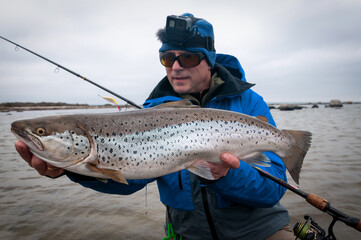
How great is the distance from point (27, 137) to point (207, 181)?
1.75m

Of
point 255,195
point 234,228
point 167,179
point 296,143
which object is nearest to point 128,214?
point 167,179

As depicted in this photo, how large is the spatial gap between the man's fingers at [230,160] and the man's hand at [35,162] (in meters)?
1.68

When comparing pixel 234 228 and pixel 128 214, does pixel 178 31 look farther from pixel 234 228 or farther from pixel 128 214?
pixel 128 214

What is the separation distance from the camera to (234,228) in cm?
272

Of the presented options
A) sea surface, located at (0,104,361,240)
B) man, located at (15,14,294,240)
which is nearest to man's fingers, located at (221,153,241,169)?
man, located at (15,14,294,240)

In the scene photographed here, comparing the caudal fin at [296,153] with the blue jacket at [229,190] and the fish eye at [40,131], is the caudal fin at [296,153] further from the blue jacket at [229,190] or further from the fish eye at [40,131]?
the fish eye at [40,131]

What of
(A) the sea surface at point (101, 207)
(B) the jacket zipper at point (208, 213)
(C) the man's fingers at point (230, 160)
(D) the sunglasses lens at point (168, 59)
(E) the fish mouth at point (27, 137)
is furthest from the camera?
(A) the sea surface at point (101, 207)

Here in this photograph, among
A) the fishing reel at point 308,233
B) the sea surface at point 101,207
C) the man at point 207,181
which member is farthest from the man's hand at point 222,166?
the sea surface at point 101,207

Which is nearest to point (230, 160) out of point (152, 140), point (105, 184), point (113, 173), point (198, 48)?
point (152, 140)

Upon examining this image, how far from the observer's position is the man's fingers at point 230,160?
227 centimetres

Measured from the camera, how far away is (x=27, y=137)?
6.43 ft

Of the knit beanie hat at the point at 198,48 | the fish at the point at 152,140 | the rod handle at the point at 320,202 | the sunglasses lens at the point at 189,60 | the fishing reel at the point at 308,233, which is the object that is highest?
the knit beanie hat at the point at 198,48

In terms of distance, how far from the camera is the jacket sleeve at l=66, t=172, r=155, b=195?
2406 mm

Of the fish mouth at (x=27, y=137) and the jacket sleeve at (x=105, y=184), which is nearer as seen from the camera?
the fish mouth at (x=27, y=137)
